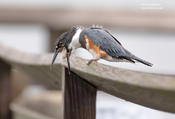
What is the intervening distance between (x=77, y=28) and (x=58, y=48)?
0.06 metres

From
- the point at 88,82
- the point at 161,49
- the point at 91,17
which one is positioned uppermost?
the point at 88,82

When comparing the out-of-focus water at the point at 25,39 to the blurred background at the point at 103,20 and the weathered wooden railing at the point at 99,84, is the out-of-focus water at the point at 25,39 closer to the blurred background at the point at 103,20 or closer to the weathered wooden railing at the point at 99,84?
the blurred background at the point at 103,20

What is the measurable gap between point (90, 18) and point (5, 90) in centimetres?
119

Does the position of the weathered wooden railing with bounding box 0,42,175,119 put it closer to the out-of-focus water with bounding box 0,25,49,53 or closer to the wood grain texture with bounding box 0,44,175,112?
the wood grain texture with bounding box 0,44,175,112

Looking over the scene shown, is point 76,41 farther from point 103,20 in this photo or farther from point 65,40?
point 103,20

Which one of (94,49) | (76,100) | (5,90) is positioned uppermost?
(94,49)

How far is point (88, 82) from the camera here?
859mm

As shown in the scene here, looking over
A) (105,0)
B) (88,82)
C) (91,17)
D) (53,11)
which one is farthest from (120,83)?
(105,0)

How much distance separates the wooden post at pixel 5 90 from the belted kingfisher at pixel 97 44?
980mm

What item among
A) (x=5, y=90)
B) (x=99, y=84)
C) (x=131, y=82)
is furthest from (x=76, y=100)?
(x=5, y=90)

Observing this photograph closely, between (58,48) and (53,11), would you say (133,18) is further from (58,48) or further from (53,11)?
(58,48)

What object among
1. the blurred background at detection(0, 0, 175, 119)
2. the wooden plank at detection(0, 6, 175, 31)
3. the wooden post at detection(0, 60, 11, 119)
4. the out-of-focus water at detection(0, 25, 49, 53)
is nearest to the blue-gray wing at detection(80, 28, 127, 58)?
the wooden post at detection(0, 60, 11, 119)

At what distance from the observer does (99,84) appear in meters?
0.81

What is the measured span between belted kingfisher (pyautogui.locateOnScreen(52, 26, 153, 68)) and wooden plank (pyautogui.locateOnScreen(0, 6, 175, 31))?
2013 millimetres
